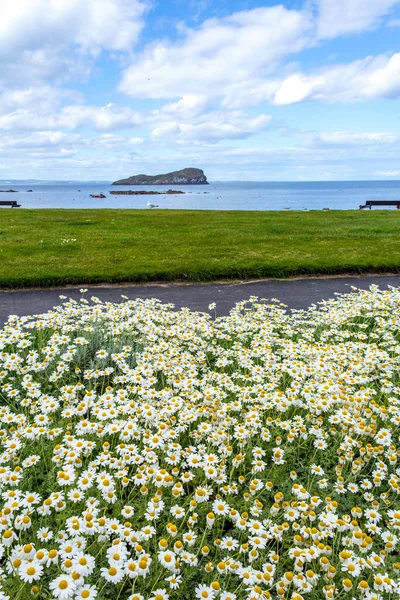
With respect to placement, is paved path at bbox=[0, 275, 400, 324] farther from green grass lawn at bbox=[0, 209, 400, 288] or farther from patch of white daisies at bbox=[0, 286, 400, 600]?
patch of white daisies at bbox=[0, 286, 400, 600]

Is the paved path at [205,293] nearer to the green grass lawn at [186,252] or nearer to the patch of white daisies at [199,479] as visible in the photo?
the green grass lawn at [186,252]

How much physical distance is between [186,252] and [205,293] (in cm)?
406

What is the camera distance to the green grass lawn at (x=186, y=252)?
10383mm

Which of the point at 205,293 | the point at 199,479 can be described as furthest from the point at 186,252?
the point at 199,479

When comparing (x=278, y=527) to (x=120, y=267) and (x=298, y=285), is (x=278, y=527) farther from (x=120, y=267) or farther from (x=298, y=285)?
(x=120, y=267)

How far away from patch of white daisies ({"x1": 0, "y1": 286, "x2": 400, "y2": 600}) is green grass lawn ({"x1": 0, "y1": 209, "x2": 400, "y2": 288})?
4874 mm

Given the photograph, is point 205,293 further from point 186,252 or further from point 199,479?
point 199,479

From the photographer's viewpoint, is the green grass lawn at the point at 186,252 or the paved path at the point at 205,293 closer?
the paved path at the point at 205,293

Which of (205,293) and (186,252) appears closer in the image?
(205,293)

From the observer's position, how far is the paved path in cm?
828

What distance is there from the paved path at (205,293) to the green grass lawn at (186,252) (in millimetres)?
521

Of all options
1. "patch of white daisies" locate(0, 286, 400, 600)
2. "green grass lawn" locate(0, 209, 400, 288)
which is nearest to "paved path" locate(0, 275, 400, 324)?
"green grass lawn" locate(0, 209, 400, 288)

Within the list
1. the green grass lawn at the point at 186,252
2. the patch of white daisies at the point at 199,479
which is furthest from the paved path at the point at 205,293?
the patch of white daisies at the point at 199,479

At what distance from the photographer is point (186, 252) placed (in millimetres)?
13078
